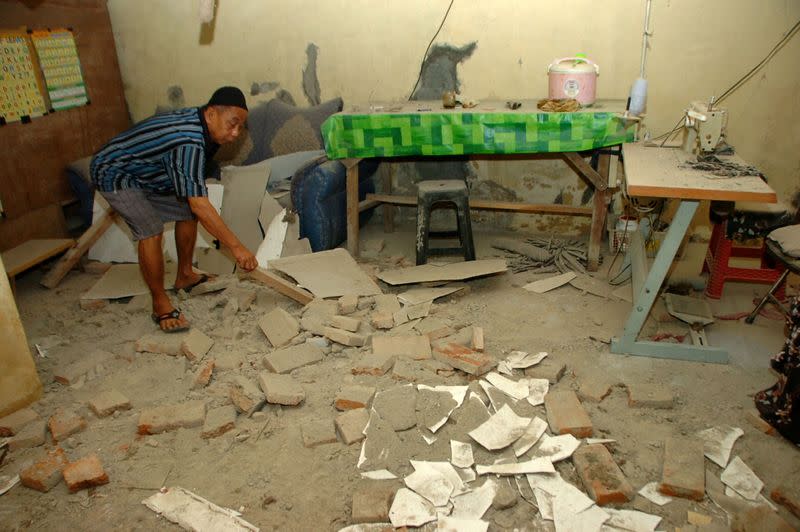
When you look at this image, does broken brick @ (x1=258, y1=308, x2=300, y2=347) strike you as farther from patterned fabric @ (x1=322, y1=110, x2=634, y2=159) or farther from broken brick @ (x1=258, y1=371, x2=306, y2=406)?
patterned fabric @ (x1=322, y1=110, x2=634, y2=159)

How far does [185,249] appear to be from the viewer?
153 inches

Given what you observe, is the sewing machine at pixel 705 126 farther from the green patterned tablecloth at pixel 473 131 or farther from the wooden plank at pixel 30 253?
the wooden plank at pixel 30 253

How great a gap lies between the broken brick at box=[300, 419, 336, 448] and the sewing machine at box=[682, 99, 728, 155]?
93.4 inches

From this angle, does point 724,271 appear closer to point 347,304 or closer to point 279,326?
point 347,304

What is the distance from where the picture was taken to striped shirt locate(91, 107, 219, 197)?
10.3 ft

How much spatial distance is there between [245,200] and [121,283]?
3.41 feet

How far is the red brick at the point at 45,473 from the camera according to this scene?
2359 millimetres

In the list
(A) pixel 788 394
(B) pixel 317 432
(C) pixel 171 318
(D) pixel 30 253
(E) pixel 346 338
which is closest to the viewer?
(A) pixel 788 394

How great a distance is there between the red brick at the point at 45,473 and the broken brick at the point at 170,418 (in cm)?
33

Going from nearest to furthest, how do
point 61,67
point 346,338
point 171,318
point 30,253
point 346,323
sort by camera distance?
point 346,338 < point 346,323 < point 171,318 < point 30,253 < point 61,67

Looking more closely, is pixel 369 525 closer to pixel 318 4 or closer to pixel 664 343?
pixel 664 343

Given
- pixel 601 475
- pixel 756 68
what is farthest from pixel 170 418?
pixel 756 68

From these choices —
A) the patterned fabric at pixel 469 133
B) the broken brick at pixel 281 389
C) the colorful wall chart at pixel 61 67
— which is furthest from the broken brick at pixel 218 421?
the colorful wall chart at pixel 61 67

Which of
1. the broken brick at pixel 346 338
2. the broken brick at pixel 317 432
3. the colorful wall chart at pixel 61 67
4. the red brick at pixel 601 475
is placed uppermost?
the colorful wall chart at pixel 61 67
